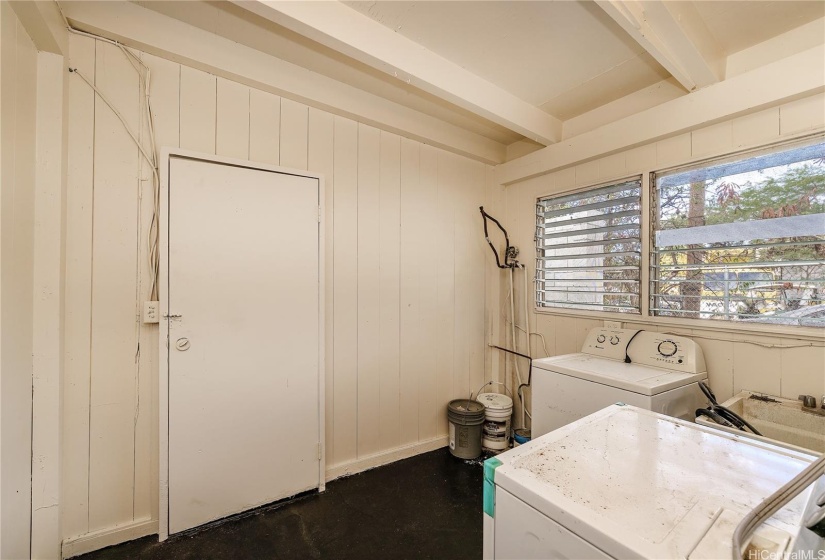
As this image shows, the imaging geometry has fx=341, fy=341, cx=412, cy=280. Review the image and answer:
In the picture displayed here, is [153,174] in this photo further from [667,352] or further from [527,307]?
[667,352]

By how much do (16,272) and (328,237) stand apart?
54.8 inches

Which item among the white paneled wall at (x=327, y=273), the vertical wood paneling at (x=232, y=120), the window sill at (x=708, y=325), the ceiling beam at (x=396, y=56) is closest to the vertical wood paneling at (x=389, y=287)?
the white paneled wall at (x=327, y=273)

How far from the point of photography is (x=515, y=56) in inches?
77.1

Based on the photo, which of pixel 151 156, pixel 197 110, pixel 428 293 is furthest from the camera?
pixel 428 293

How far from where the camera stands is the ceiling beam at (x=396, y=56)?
4.92 ft

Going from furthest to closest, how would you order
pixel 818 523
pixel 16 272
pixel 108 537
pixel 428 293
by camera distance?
1. pixel 428 293
2. pixel 108 537
3. pixel 16 272
4. pixel 818 523

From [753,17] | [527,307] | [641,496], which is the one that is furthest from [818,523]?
[527,307]

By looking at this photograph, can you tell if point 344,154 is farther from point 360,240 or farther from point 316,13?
point 316,13

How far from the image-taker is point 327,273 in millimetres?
2285

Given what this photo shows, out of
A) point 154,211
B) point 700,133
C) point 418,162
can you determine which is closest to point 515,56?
point 418,162

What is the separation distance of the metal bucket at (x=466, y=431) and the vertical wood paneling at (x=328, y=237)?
0.92 m

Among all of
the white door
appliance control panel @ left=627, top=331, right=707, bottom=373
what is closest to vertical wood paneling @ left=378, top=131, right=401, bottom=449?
the white door

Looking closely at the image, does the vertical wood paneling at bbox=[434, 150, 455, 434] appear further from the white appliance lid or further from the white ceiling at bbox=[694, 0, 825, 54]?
the white ceiling at bbox=[694, 0, 825, 54]

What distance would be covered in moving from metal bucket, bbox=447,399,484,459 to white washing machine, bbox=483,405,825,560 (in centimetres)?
160
